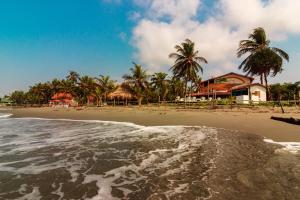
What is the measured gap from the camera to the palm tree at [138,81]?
157 feet

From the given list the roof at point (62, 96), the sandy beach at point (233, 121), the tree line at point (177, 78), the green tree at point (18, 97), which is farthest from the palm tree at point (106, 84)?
the green tree at point (18, 97)

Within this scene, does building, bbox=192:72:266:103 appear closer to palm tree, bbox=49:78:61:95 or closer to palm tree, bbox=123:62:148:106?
palm tree, bbox=123:62:148:106

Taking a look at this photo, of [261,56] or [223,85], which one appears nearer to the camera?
[261,56]

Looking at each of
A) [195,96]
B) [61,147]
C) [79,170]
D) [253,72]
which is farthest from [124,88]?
[79,170]

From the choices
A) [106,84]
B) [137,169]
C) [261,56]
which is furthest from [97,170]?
[106,84]

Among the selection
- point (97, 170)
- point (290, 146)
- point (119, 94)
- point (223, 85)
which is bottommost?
point (97, 170)

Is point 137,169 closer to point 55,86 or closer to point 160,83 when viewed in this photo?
point 160,83

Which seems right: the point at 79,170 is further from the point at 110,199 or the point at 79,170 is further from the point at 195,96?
the point at 195,96

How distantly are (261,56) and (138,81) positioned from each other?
1865 cm

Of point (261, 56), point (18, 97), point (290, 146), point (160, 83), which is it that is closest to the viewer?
point (290, 146)

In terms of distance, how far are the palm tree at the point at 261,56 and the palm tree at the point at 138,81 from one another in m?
14.9

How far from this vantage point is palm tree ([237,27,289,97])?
129 ft

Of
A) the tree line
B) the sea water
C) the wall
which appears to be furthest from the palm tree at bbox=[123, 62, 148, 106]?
the sea water

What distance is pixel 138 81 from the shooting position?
48.5 meters
